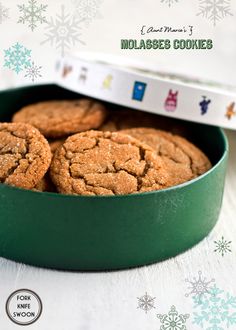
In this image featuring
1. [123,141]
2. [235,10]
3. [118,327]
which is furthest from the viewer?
[235,10]

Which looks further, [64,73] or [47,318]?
[64,73]

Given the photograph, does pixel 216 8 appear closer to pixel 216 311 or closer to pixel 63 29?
pixel 63 29

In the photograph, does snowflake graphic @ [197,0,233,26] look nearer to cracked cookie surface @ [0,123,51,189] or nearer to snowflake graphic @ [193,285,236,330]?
cracked cookie surface @ [0,123,51,189]

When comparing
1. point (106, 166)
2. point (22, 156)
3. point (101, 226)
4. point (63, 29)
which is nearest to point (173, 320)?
point (101, 226)

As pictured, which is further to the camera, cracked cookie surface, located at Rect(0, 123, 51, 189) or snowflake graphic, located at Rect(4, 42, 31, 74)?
snowflake graphic, located at Rect(4, 42, 31, 74)

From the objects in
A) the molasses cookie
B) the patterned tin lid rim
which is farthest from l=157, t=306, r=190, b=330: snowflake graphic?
the patterned tin lid rim

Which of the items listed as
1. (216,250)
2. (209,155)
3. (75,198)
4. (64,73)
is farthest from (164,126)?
(75,198)

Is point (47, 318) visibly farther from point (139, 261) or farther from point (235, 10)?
point (235, 10)
